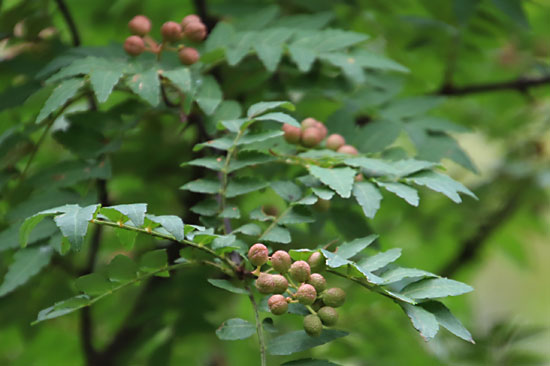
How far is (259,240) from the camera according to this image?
36.4 inches

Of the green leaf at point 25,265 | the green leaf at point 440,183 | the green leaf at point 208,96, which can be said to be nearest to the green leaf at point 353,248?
the green leaf at point 440,183

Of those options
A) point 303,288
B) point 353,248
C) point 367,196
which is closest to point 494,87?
point 367,196

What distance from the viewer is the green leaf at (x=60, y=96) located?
95cm

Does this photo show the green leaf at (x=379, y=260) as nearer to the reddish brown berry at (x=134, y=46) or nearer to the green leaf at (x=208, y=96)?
the green leaf at (x=208, y=96)

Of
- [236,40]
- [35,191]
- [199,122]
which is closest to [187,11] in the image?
[236,40]

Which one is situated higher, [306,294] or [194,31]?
[194,31]

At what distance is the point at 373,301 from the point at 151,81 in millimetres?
968

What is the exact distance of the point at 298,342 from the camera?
858 mm

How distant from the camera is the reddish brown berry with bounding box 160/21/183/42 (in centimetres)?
109

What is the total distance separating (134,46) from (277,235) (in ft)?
1.44

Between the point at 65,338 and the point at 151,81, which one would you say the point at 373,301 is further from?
the point at 151,81

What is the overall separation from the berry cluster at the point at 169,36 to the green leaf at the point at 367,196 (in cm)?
39

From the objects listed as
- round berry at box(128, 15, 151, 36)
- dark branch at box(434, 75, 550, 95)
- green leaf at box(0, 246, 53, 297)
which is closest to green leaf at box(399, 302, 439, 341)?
green leaf at box(0, 246, 53, 297)

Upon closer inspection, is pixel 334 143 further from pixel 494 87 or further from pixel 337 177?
pixel 494 87
